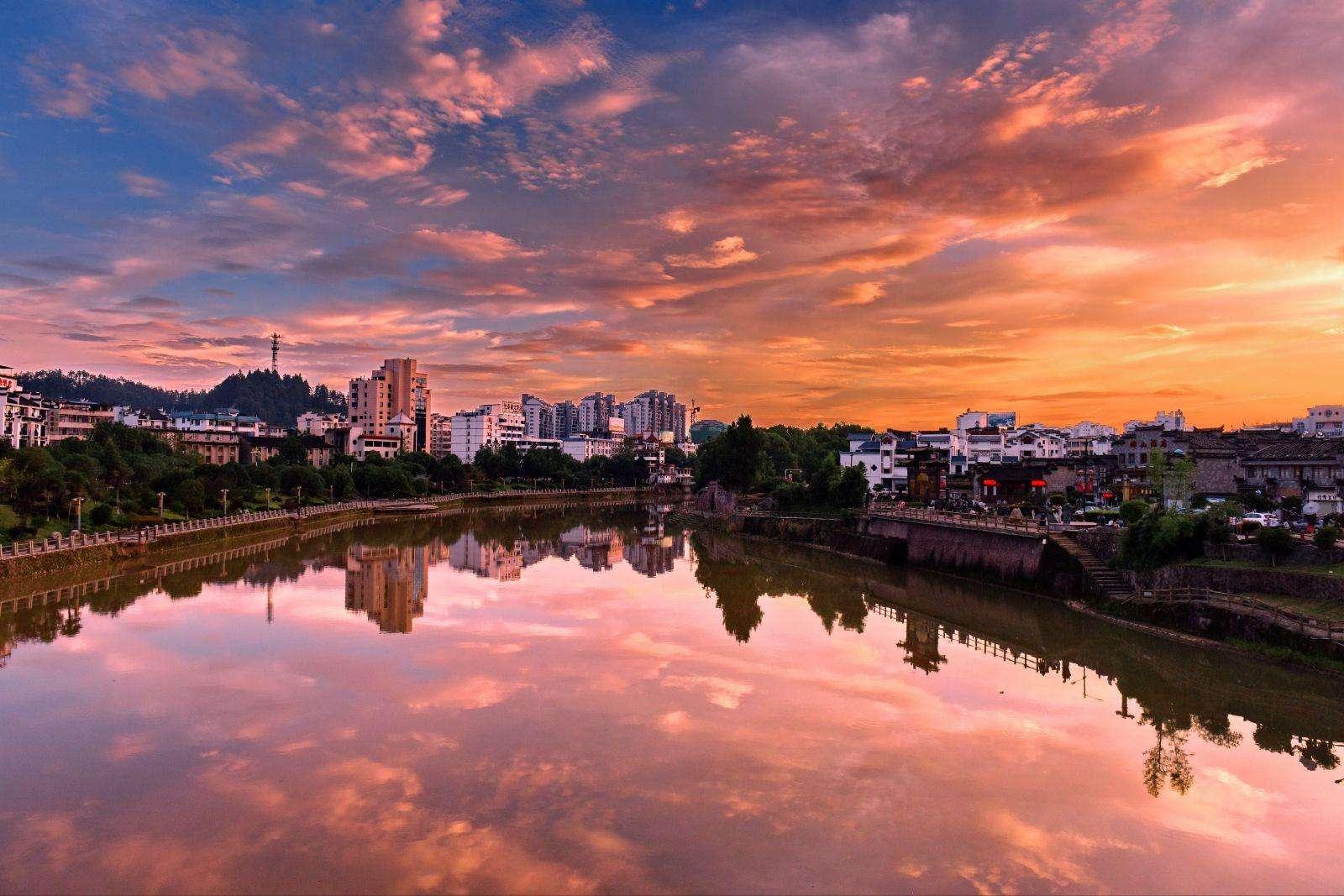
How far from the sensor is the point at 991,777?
15.8m

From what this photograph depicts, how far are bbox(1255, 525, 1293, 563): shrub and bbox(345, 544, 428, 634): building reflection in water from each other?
28.3 m

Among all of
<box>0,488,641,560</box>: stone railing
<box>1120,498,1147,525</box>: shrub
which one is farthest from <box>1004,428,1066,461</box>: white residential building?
<box>0,488,641,560</box>: stone railing

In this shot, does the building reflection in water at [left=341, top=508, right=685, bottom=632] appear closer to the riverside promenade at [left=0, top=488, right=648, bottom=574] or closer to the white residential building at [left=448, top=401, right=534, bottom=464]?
the riverside promenade at [left=0, top=488, right=648, bottom=574]

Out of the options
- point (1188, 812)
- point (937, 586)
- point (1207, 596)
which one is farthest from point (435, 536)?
point (1188, 812)

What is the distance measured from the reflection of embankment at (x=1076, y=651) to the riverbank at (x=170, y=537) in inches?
1210

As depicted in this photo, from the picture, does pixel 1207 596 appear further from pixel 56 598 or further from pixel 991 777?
Answer: pixel 56 598

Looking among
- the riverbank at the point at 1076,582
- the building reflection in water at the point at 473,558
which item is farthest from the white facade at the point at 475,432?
the riverbank at the point at 1076,582

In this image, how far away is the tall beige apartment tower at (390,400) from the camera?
152m

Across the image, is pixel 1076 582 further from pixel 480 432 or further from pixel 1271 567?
pixel 480 432

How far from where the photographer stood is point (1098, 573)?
31141 mm

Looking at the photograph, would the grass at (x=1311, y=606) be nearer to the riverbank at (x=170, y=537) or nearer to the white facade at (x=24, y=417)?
the riverbank at (x=170, y=537)

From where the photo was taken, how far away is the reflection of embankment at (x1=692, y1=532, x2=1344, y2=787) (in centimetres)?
1895

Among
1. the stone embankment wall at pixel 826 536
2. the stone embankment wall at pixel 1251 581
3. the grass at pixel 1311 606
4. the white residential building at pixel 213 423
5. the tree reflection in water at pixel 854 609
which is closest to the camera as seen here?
the tree reflection in water at pixel 854 609

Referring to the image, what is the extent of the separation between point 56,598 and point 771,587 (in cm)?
3036
